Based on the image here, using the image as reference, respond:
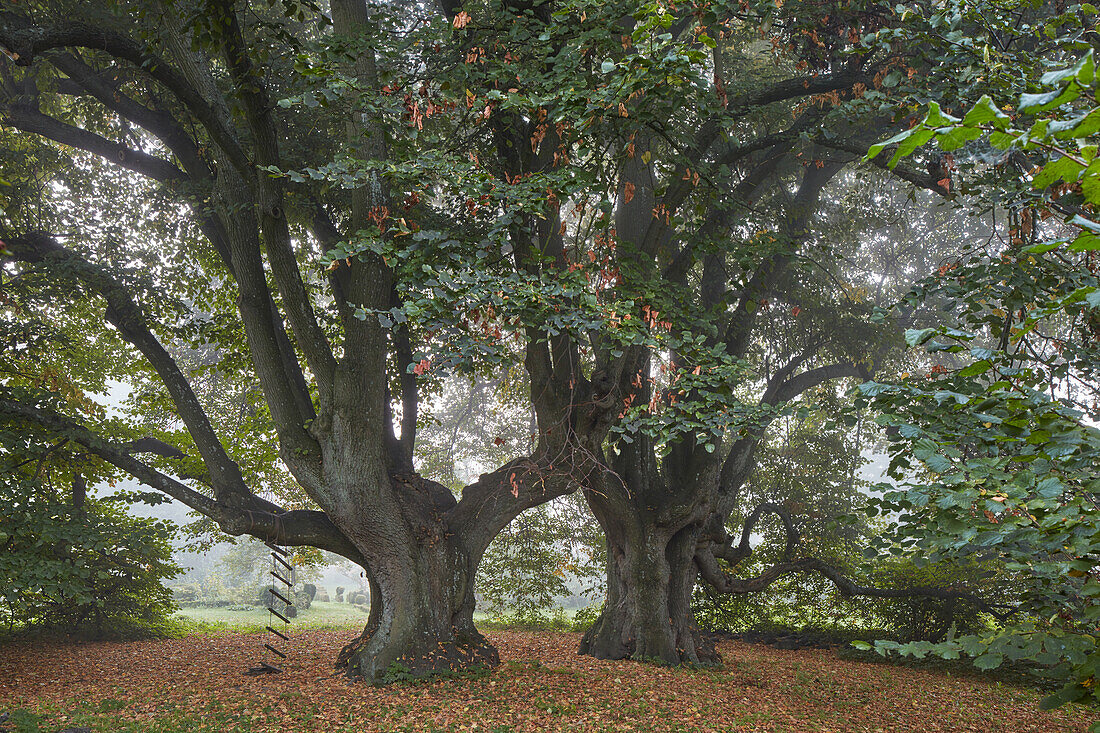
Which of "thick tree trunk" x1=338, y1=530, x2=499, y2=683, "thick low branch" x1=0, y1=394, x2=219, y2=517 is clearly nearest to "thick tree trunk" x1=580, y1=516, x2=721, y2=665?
"thick tree trunk" x1=338, y1=530, x2=499, y2=683

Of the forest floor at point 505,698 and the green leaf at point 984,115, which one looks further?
the forest floor at point 505,698

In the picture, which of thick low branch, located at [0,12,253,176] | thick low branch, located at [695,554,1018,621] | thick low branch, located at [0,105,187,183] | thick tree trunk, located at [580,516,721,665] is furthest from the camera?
thick low branch, located at [695,554,1018,621]

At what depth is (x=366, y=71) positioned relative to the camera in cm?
633

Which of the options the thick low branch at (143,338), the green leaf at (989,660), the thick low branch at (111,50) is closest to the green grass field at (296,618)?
the thick low branch at (143,338)

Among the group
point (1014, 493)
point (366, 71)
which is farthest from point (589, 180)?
point (1014, 493)

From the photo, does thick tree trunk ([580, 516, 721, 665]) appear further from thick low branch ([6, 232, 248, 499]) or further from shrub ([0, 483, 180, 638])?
shrub ([0, 483, 180, 638])

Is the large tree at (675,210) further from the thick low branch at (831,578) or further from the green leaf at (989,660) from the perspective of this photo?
the green leaf at (989,660)

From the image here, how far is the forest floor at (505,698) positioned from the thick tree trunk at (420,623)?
8.5 inches

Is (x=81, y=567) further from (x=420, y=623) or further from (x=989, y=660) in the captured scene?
(x=989, y=660)

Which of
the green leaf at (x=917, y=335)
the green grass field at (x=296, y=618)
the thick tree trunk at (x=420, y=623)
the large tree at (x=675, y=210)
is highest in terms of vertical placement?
the large tree at (x=675, y=210)

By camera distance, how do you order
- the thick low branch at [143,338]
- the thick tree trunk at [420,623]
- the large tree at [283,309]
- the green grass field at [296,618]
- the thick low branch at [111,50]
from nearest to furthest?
1. the thick low branch at [111,50]
2. the large tree at [283,309]
3. the thick tree trunk at [420,623]
4. the thick low branch at [143,338]
5. the green grass field at [296,618]

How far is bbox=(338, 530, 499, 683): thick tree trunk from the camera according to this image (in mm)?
6750

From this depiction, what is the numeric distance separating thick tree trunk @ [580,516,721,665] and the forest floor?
40 cm

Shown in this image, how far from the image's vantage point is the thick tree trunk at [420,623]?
266 inches
